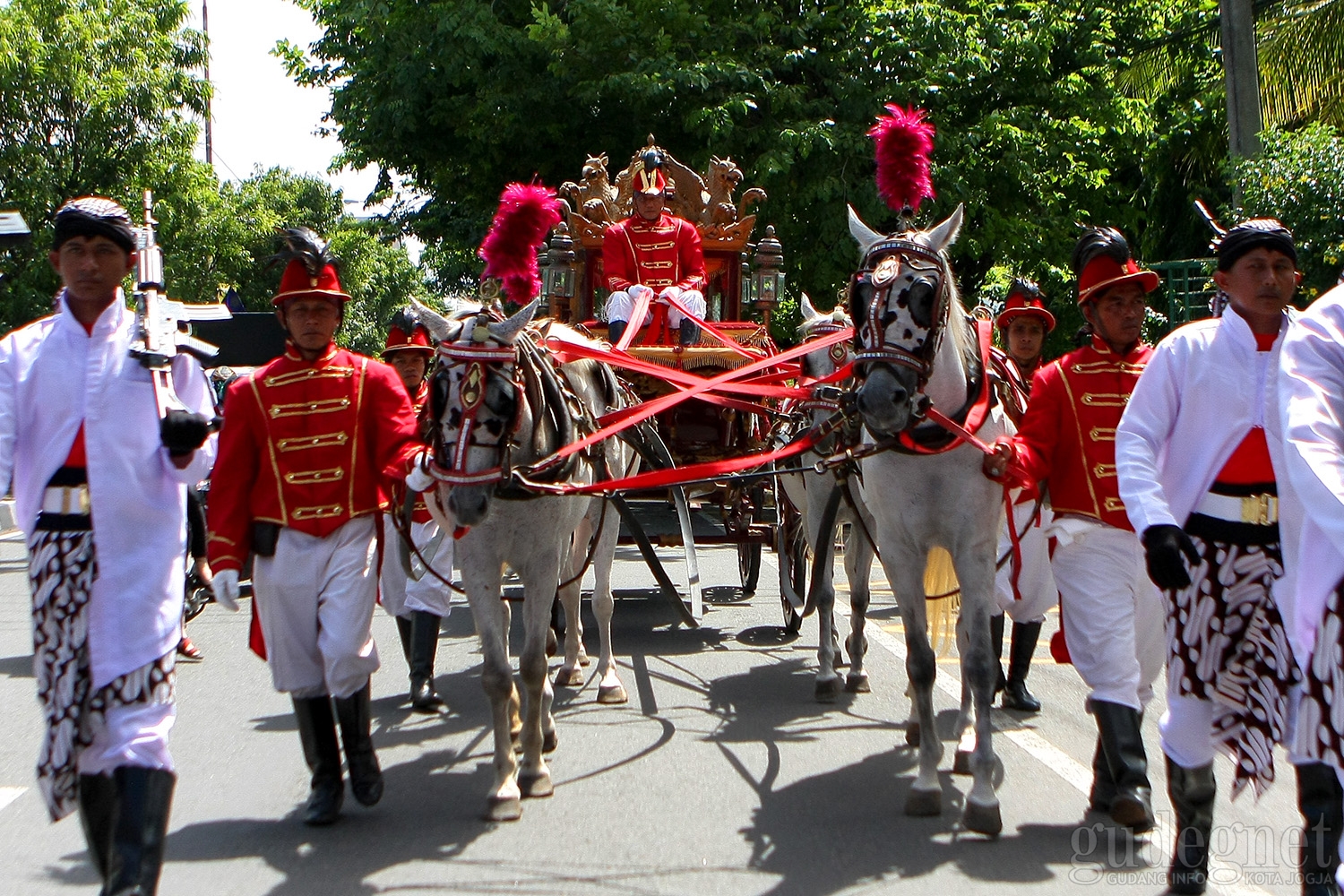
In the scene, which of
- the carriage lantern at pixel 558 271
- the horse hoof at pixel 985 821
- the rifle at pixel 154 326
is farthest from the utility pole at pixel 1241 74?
the rifle at pixel 154 326

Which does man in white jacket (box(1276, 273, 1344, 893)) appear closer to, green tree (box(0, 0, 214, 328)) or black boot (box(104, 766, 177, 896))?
black boot (box(104, 766, 177, 896))

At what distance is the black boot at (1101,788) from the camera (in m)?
5.61

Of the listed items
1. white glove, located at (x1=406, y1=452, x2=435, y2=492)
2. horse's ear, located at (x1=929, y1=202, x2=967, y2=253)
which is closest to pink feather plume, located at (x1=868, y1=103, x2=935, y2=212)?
horse's ear, located at (x1=929, y1=202, x2=967, y2=253)

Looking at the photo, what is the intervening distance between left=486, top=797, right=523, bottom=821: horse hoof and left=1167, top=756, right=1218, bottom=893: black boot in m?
2.55

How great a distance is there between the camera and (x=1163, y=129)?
21422mm

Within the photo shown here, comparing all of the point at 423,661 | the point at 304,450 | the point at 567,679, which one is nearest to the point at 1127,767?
the point at 304,450

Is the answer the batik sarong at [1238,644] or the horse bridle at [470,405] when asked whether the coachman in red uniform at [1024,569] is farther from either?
the horse bridle at [470,405]

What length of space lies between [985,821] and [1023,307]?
3.84 metres

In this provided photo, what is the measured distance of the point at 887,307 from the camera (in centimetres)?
520

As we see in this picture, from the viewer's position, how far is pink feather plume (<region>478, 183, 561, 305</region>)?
21.9 feet

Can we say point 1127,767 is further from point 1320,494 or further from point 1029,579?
point 1029,579

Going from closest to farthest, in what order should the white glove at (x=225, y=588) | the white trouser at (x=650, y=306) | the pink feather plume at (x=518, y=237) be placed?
the white glove at (x=225, y=588) < the pink feather plume at (x=518, y=237) < the white trouser at (x=650, y=306)

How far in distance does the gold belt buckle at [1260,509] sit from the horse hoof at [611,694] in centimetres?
419

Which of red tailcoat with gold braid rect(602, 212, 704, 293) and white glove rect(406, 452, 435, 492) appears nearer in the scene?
white glove rect(406, 452, 435, 492)
